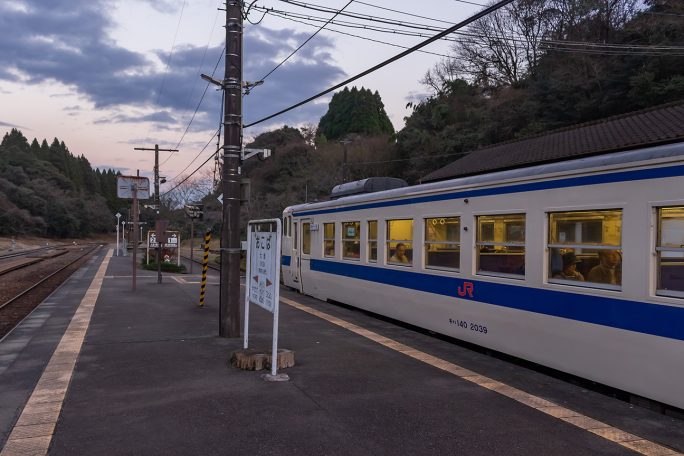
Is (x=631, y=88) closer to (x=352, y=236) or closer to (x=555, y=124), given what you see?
(x=555, y=124)

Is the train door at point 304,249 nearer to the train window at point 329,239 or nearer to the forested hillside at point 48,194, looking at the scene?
the train window at point 329,239

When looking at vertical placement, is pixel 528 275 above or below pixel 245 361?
above

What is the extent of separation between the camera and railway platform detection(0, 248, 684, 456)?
4320mm

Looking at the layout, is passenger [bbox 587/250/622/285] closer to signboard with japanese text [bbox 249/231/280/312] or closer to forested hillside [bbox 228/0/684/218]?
signboard with japanese text [bbox 249/231/280/312]

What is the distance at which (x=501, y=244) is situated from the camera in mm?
7117

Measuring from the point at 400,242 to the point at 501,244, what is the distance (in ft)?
8.92

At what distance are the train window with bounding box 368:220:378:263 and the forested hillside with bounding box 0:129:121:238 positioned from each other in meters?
78.9

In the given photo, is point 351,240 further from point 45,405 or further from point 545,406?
point 45,405

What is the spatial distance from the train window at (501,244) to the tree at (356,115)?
5470 cm

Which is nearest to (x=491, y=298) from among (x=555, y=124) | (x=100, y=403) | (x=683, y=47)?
(x=100, y=403)

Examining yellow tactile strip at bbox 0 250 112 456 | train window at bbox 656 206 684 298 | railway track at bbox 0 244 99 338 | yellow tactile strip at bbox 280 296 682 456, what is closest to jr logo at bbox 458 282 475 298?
yellow tactile strip at bbox 280 296 682 456

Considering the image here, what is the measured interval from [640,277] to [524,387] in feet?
5.60

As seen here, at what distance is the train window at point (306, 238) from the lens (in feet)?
45.6

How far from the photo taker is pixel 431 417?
4.95 metres
